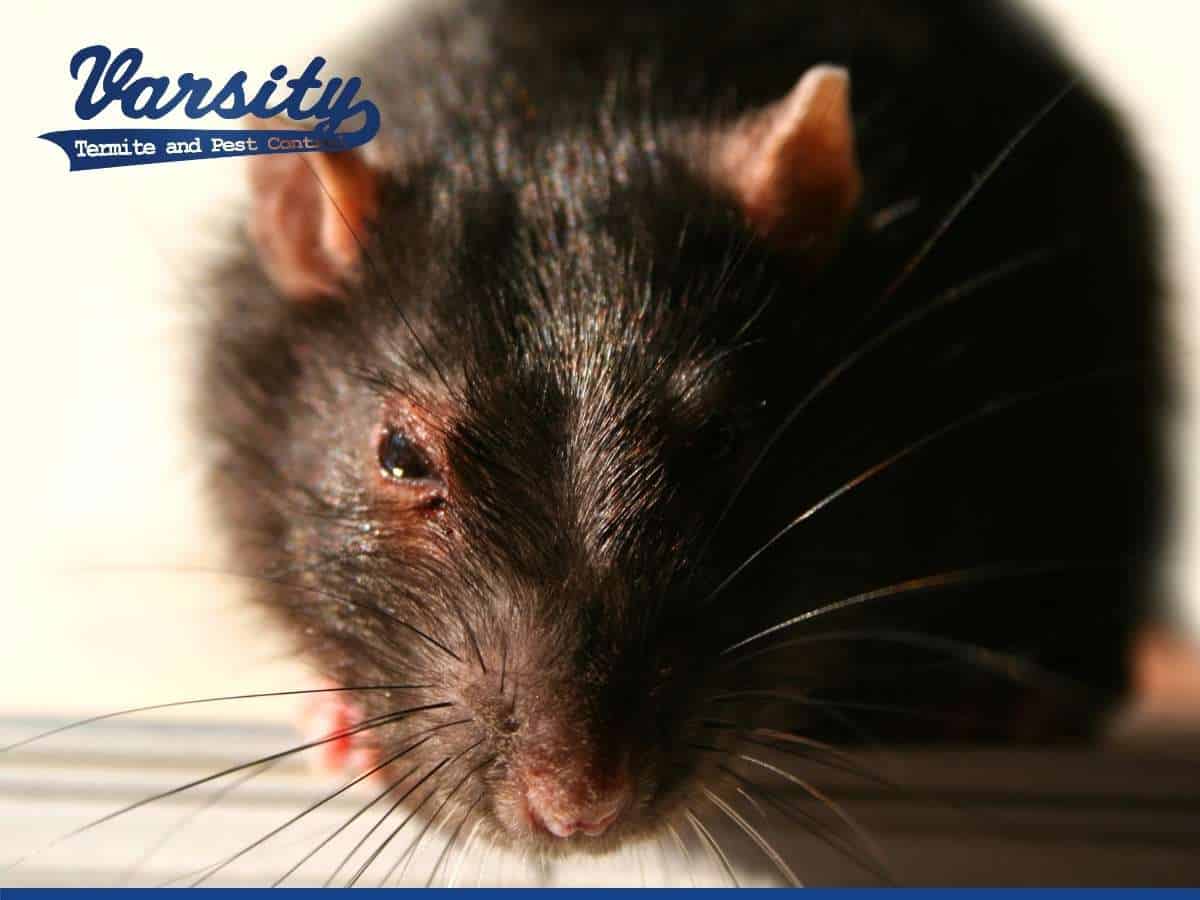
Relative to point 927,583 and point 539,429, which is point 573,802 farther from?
point 927,583

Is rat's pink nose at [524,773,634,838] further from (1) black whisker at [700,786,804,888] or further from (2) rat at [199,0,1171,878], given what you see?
(1) black whisker at [700,786,804,888]

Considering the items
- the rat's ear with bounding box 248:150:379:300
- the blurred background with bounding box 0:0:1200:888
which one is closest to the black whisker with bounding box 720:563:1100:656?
the blurred background with bounding box 0:0:1200:888

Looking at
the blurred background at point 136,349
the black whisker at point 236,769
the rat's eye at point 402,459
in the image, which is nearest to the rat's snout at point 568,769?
the black whisker at point 236,769

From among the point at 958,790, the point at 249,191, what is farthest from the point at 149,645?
the point at 958,790

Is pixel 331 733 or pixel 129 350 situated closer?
pixel 331 733

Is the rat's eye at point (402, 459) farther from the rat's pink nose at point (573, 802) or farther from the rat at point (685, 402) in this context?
the rat's pink nose at point (573, 802)

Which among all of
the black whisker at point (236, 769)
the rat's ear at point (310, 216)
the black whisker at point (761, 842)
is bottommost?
the black whisker at point (761, 842)

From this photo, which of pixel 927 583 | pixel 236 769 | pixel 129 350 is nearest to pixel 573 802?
pixel 236 769
